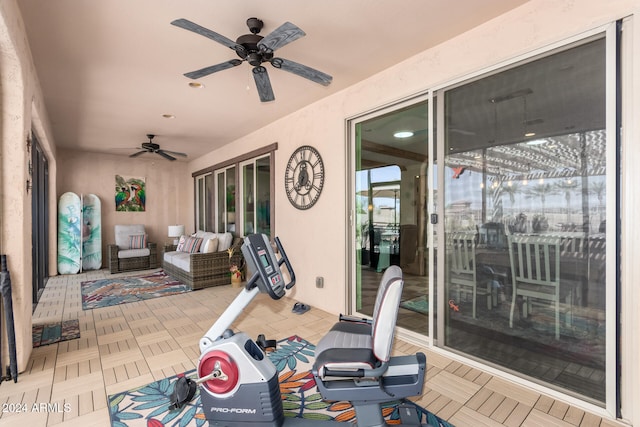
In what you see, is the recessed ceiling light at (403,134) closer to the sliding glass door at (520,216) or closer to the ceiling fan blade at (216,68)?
the sliding glass door at (520,216)

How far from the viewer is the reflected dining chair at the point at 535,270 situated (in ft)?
7.06

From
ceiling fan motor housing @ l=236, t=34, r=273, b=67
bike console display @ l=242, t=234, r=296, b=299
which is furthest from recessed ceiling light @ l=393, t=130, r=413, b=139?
bike console display @ l=242, t=234, r=296, b=299

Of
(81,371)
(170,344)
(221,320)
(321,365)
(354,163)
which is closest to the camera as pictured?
(321,365)

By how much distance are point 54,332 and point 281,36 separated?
364 cm

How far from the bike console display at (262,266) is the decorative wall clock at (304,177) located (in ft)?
7.32

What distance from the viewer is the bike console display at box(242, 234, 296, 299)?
5.80 ft

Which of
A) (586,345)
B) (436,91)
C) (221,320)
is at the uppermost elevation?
(436,91)

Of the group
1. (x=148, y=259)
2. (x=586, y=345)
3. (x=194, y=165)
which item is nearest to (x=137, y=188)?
(x=194, y=165)

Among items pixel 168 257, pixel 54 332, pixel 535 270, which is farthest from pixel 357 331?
pixel 168 257

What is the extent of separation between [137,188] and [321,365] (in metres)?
7.81

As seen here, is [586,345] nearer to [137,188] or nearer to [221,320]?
→ [221,320]

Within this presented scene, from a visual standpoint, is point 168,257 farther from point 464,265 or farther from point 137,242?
point 464,265

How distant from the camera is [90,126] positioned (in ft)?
16.9

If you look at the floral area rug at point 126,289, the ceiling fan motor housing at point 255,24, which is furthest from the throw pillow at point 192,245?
the ceiling fan motor housing at point 255,24
